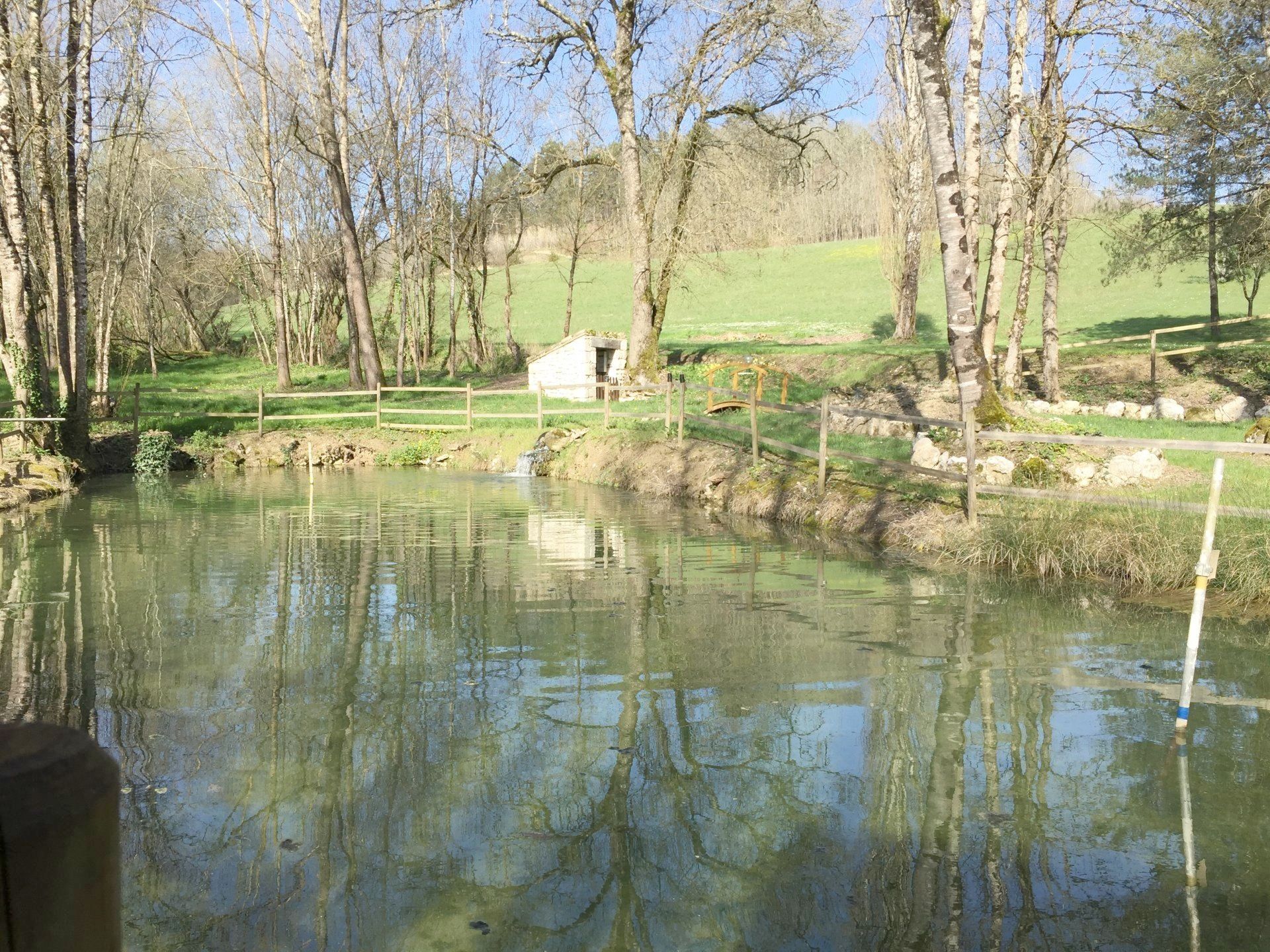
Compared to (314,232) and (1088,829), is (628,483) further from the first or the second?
(314,232)

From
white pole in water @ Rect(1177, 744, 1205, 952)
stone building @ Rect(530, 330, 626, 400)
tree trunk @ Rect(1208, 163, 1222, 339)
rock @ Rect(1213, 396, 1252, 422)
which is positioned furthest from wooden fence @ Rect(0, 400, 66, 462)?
tree trunk @ Rect(1208, 163, 1222, 339)

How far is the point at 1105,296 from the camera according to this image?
5075 centimetres

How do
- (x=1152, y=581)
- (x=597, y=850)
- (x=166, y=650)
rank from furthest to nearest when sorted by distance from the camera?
(x=1152, y=581)
(x=166, y=650)
(x=597, y=850)

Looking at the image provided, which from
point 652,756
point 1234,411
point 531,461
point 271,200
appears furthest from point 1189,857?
point 271,200

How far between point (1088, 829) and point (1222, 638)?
3964 mm

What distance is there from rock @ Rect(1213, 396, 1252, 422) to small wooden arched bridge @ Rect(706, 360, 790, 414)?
7.97 meters

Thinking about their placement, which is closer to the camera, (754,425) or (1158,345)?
(754,425)

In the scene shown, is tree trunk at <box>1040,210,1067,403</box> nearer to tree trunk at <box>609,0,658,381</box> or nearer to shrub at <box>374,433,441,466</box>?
tree trunk at <box>609,0,658,381</box>

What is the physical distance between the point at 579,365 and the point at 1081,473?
1870 centimetres

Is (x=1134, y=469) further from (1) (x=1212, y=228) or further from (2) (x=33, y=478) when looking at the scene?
(1) (x=1212, y=228)

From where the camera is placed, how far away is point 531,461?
71.4 ft

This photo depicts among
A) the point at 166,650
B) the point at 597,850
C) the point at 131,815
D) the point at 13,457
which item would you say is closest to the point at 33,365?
the point at 13,457

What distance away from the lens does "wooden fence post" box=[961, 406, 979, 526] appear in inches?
437

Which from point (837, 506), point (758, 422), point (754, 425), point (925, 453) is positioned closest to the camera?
point (837, 506)
